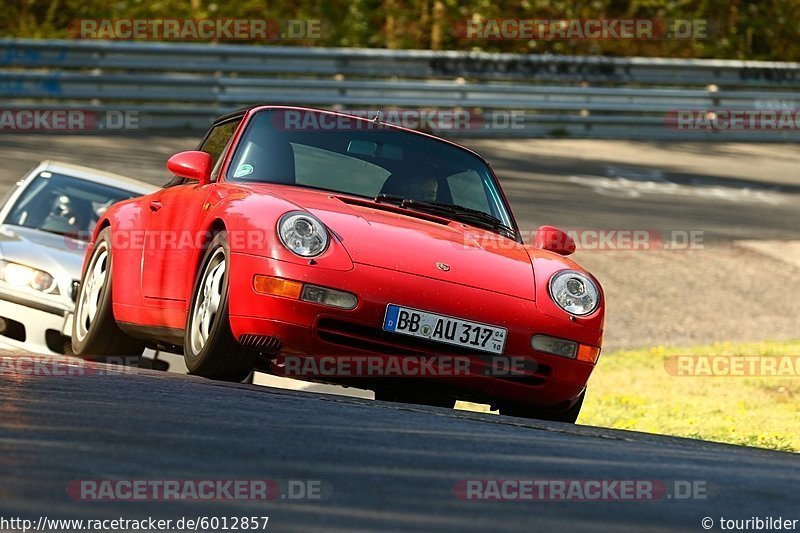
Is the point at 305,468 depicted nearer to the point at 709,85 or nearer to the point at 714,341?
the point at 714,341

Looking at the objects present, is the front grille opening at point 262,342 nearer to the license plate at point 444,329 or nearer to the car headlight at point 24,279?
the license plate at point 444,329

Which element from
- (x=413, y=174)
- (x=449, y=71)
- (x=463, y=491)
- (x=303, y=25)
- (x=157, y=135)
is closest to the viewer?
(x=463, y=491)

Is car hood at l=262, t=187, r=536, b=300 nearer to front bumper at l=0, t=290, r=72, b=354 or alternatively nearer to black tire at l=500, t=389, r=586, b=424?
black tire at l=500, t=389, r=586, b=424

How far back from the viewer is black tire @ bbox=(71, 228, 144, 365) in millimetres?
7852

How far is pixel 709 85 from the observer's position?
21.2 meters

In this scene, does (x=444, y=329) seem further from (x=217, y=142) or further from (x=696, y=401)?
(x=696, y=401)

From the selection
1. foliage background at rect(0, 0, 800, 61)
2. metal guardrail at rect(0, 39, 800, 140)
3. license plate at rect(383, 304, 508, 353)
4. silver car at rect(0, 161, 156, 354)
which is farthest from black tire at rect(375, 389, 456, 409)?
foliage background at rect(0, 0, 800, 61)

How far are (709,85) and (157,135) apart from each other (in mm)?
8380

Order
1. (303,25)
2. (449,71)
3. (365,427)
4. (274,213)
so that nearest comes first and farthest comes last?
(365,427) → (274,213) → (449,71) → (303,25)

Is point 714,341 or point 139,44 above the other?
point 139,44

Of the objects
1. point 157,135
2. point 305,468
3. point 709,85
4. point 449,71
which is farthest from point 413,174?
point 709,85

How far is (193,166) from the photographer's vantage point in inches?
284

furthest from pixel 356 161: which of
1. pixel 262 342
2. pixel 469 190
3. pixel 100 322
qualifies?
A: pixel 100 322

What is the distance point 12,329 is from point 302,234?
12.0 ft
